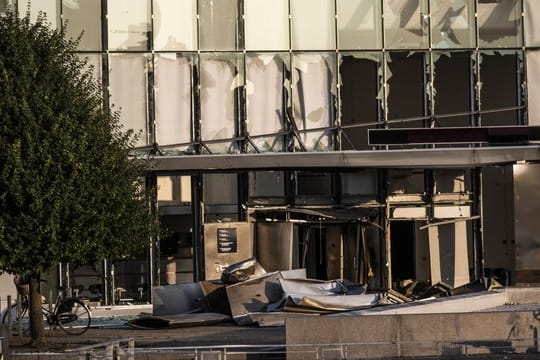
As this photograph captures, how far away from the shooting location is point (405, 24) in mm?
33500

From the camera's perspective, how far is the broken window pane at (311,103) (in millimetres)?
32969

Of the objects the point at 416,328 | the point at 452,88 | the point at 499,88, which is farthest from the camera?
the point at 452,88

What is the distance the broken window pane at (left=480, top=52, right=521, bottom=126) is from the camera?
33781mm

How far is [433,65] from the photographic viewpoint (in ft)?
110

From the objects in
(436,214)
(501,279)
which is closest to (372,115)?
(436,214)

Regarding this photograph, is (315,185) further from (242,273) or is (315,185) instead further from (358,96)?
(242,273)

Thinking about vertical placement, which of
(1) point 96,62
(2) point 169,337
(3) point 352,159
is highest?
(1) point 96,62

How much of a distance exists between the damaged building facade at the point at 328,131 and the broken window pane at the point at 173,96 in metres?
0.04

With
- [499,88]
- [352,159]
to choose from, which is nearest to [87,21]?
[352,159]

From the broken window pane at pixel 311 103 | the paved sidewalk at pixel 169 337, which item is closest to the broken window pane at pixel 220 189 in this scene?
the broken window pane at pixel 311 103

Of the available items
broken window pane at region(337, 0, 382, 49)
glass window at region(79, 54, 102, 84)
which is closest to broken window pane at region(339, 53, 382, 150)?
broken window pane at region(337, 0, 382, 49)

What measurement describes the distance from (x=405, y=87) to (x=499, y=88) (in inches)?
98.1

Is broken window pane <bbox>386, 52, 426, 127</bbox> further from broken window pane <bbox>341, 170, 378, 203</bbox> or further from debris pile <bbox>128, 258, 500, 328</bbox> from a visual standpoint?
debris pile <bbox>128, 258, 500, 328</bbox>

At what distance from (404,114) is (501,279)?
5.08 meters
